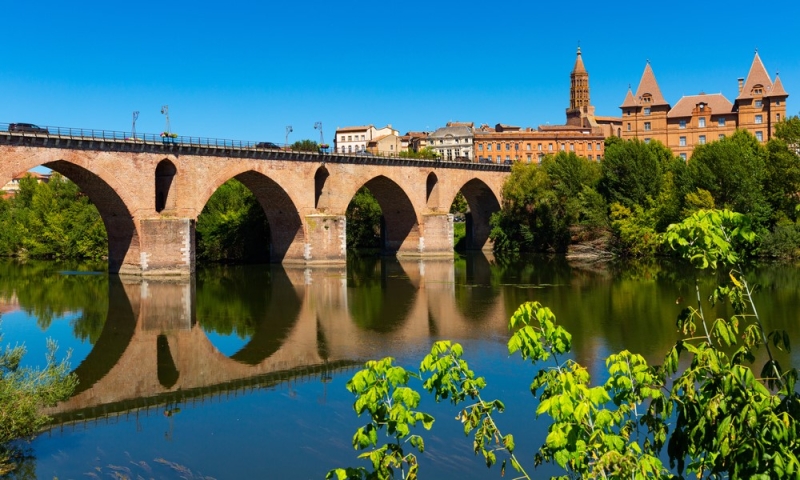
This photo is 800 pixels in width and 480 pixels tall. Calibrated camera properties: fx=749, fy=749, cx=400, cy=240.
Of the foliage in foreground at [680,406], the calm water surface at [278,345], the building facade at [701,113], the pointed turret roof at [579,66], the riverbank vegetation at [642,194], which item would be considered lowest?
the calm water surface at [278,345]

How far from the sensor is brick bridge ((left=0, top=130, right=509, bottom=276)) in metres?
40.0

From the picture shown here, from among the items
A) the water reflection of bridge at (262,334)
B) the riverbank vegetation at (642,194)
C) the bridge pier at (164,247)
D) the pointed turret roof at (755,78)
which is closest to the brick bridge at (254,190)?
the bridge pier at (164,247)

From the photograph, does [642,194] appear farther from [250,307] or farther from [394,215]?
[250,307]

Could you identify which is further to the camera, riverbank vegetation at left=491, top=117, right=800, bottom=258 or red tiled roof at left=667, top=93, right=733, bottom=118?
red tiled roof at left=667, top=93, right=733, bottom=118

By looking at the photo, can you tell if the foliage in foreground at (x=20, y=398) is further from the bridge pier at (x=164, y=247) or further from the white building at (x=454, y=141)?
the white building at (x=454, y=141)

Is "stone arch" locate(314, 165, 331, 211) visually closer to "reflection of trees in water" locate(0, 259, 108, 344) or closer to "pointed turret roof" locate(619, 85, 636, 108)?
"reflection of trees in water" locate(0, 259, 108, 344)

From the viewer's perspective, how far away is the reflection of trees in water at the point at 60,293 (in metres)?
28.0

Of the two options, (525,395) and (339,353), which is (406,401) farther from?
(339,353)

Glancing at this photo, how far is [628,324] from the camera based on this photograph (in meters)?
25.2

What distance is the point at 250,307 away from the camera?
32000 mm

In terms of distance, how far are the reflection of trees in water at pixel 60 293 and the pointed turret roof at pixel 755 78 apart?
6176cm

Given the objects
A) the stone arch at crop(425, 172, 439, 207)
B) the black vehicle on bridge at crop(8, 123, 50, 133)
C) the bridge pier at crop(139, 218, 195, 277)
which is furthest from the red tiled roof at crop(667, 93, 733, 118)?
the black vehicle on bridge at crop(8, 123, 50, 133)

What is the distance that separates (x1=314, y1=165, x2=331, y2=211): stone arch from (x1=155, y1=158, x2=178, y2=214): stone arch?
11881 millimetres

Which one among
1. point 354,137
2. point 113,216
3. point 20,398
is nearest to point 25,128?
point 113,216
